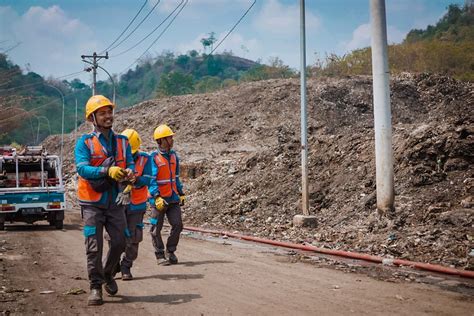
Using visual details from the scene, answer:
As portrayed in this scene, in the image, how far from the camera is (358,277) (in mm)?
8141

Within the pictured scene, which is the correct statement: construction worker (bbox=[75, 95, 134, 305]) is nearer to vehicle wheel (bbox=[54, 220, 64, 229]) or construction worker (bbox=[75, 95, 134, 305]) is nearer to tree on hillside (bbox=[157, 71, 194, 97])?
vehicle wheel (bbox=[54, 220, 64, 229])

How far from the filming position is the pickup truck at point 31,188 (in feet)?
61.1

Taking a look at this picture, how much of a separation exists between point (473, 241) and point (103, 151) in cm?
662

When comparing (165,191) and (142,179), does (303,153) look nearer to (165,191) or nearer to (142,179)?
(165,191)

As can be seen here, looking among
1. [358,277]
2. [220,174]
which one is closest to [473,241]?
[358,277]

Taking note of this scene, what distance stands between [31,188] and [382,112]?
12134 mm

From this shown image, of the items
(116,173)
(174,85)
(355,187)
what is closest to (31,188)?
(355,187)

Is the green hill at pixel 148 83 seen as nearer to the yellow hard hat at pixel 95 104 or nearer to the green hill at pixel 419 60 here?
the green hill at pixel 419 60

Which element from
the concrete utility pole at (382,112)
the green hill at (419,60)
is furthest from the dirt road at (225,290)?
the green hill at (419,60)

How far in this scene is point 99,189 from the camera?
6621 millimetres

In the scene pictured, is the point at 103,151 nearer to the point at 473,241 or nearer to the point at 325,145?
the point at 473,241

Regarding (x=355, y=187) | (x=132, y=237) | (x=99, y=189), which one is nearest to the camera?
(x=99, y=189)

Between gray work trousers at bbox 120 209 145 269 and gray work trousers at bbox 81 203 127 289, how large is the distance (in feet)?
4.81

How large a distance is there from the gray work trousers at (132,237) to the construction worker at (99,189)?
4.88ft
